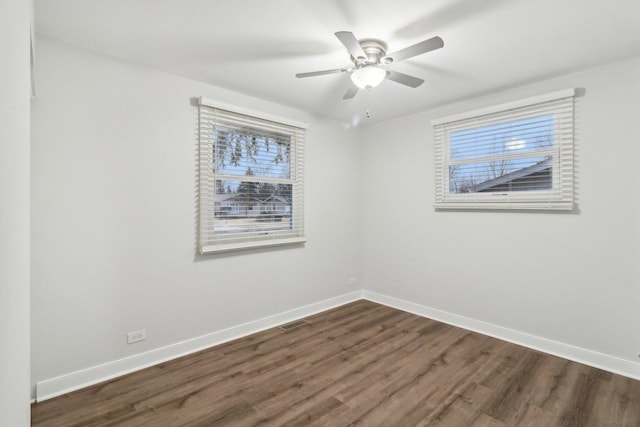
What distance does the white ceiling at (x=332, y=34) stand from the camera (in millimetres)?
1835

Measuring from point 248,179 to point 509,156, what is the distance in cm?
267

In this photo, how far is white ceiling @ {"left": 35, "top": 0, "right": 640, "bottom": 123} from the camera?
183 centimetres

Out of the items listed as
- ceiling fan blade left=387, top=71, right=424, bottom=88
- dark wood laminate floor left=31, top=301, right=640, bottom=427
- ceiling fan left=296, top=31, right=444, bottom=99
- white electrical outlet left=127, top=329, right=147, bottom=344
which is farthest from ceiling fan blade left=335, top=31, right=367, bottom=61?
white electrical outlet left=127, top=329, right=147, bottom=344

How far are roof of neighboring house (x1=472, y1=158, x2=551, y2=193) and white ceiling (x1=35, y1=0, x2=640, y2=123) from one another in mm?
796

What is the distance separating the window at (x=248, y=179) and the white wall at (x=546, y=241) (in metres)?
1.34

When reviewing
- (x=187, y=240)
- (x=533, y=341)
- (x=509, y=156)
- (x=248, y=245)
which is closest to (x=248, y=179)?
(x=248, y=245)

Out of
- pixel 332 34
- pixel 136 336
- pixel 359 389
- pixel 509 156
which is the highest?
pixel 332 34

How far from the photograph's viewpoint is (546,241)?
2.89 metres

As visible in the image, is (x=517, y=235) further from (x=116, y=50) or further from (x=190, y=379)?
(x=116, y=50)

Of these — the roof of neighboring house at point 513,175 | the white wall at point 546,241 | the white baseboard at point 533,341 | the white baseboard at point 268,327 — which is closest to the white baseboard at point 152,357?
the white baseboard at point 268,327

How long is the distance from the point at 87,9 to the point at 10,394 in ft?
7.01

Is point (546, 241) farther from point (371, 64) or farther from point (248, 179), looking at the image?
point (248, 179)

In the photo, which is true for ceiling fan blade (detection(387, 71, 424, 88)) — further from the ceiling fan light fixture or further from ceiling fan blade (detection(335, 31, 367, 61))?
→ ceiling fan blade (detection(335, 31, 367, 61))

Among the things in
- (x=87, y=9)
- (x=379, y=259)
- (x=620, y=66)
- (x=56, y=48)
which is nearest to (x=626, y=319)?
(x=620, y=66)
